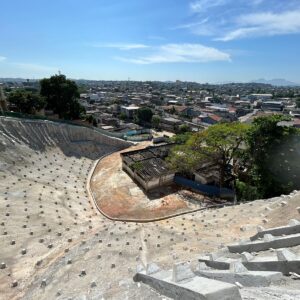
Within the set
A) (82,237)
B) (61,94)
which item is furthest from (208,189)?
(61,94)

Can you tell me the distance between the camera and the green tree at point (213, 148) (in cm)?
2339

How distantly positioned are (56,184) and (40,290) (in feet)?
47.5

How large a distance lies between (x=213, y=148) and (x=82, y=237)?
14.5 metres

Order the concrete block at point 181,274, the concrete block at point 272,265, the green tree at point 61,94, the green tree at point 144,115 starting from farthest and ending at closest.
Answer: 1. the green tree at point 144,115
2. the green tree at point 61,94
3. the concrete block at point 181,274
4. the concrete block at point 272,265

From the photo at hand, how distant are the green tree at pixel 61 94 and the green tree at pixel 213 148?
22091 millimetres

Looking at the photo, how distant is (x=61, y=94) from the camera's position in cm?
3931

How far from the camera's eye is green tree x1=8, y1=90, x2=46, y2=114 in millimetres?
36000

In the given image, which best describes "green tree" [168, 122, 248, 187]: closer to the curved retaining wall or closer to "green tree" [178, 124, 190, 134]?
the curved retaining wall

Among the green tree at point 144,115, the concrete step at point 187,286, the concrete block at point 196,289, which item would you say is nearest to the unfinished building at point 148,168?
the concrete step at point 187,286

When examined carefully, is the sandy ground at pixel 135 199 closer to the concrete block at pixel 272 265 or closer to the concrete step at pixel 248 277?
the concrete block at pixel 272 265

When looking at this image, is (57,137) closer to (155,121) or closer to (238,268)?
(155,121)

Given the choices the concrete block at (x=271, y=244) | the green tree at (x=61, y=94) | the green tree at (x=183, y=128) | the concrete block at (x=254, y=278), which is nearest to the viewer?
the concrete block at (x=254, y=278)

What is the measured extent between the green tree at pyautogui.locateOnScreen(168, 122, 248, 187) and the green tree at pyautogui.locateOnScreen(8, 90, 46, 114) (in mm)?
22350

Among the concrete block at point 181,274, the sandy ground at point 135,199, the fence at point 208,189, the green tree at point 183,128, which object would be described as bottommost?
the sandy ground at point 135,199
